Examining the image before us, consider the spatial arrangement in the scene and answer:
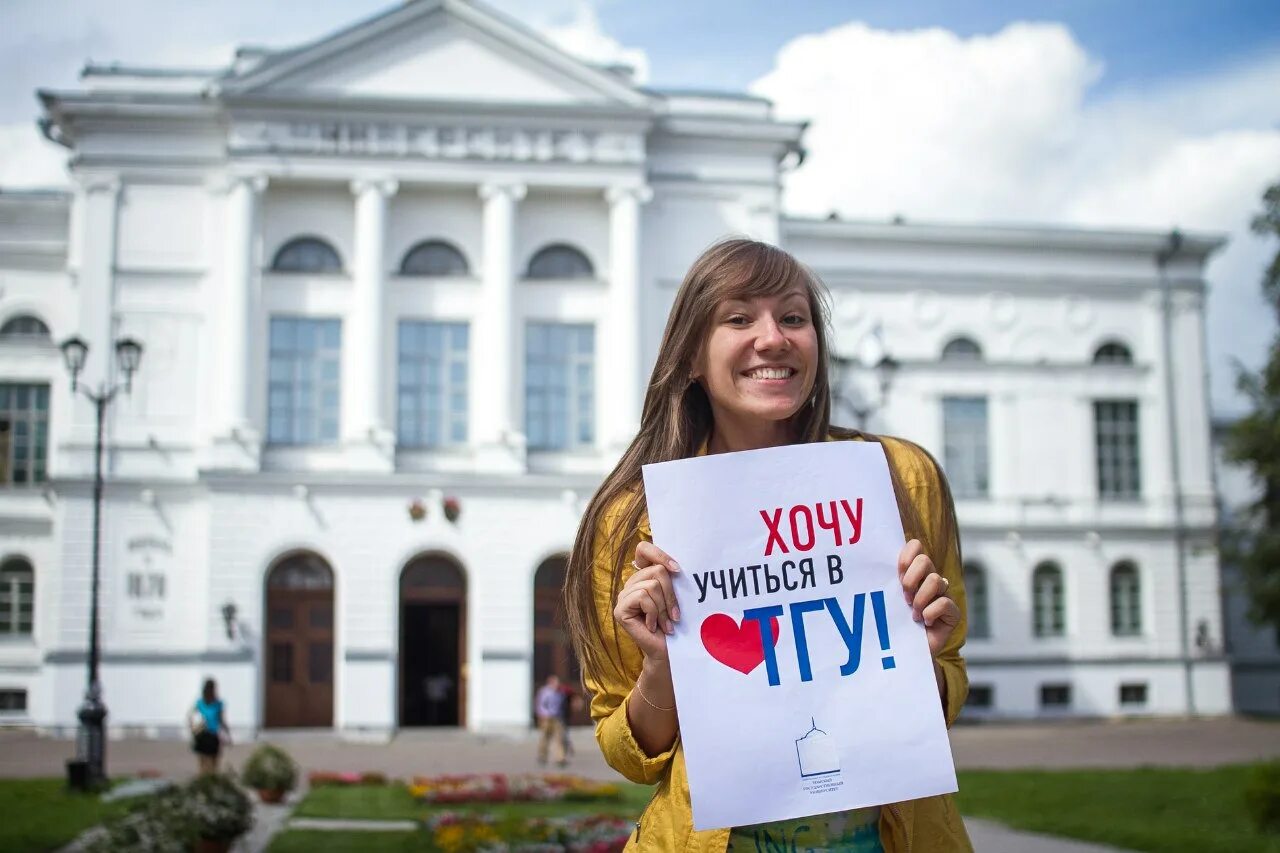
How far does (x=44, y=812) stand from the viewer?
1527cm

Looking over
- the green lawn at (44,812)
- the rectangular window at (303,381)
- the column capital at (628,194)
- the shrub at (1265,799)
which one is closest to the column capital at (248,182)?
the rectangular window at (303,381)

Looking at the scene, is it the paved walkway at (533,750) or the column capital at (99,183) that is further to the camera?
the column capital at (99,183)

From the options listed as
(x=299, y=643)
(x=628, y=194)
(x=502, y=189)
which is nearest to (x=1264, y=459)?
(x=628, y=194)

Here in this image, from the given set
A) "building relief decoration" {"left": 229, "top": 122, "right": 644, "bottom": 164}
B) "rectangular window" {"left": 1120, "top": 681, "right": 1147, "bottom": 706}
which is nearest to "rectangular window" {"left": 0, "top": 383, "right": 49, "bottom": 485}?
"building relief decoration" {"left": 229, "top": 122, "right": 644, "bottom": 164}

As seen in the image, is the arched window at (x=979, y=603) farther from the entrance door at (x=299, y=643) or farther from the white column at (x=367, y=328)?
the entrance door at (x=299, y=643)

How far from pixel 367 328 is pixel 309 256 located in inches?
95.9

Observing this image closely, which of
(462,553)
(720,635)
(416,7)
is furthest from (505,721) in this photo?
(720,635)

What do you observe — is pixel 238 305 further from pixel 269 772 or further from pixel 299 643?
pixel 269 772

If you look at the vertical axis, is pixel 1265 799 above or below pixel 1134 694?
above

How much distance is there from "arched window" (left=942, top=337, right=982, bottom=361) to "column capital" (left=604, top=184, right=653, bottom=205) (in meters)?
9.02

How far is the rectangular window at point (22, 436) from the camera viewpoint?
30812 mm

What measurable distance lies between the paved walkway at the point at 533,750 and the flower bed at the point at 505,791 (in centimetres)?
178

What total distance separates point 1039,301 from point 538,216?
13.4m

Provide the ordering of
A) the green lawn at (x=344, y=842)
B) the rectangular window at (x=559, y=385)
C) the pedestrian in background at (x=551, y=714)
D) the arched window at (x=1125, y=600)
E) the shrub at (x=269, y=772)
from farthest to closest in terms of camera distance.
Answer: the arched window at (x=1125, y=600) < the rectangular window at (x=559, y=385) < the pedestrian in background at (x=551, y=714) < the shrub at (x=269, y=772) < the green lawn at (x=344, y=842)
